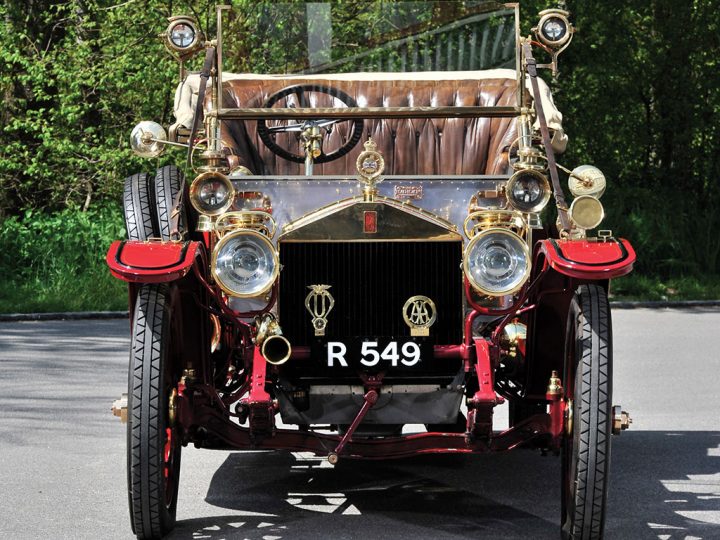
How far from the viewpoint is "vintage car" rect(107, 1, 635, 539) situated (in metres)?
5.11

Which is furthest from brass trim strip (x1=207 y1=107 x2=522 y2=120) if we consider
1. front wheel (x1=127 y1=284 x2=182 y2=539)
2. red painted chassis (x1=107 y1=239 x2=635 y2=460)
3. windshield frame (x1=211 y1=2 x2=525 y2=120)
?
front wheel (x1=127 y1=284 x2=182 y2=539)

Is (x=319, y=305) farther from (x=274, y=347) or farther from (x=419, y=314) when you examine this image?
(x=419, y=314)

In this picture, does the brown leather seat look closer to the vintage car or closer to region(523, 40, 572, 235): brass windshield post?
the vintage car

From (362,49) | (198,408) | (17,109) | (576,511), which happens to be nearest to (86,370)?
(362,49)

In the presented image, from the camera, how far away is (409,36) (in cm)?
691

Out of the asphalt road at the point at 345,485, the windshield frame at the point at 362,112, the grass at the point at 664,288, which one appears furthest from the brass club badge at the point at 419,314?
the grass at the point at 664,288

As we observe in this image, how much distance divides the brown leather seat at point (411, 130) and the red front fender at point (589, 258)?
5.12 feet

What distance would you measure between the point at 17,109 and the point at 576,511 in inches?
593

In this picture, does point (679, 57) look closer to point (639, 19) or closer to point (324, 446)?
point (639, 19)

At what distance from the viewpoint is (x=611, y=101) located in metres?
19.3

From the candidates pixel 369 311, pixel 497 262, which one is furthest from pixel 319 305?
pixel 497 262

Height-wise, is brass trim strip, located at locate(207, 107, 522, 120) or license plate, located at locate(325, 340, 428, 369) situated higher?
brass trim strip, located at locate(207, 107, 522, 120)

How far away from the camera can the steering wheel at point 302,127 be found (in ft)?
21.8

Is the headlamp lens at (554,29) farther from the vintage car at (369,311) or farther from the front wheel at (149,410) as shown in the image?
the front wheel at (149,410)
